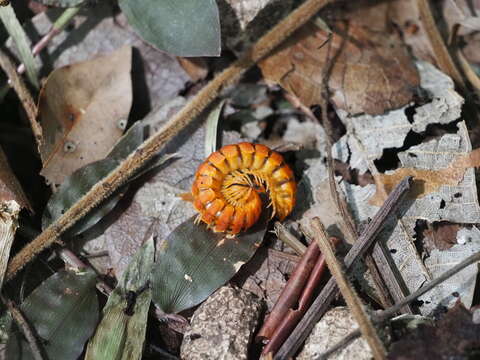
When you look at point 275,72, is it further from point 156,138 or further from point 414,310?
point 414,310

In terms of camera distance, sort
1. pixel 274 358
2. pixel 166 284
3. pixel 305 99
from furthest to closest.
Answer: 1. pixel 305 99
2. pixel 166 284
3. pixel 274 358

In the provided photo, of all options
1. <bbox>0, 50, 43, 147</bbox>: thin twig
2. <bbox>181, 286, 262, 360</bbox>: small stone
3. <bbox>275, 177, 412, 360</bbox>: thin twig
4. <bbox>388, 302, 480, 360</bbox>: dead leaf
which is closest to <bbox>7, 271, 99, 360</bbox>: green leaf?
<bbox>181, 286, 262, 360</bbox>: small stone

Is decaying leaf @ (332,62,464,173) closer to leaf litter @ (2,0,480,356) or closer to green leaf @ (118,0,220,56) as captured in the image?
leaf litter @ (2,0,480,356)

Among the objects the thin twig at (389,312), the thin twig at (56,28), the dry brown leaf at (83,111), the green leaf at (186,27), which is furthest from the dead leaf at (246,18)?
the thin twig at (389,312)

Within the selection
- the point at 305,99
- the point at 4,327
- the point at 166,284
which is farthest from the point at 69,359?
the point at 305,99

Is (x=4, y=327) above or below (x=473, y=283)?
above

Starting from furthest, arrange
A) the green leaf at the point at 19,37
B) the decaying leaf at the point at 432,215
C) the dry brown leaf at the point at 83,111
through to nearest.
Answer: the green leaf at the point at 19,37, the dry brown leaf at the point at 83,111, the decaying leaf at the point at 432,215

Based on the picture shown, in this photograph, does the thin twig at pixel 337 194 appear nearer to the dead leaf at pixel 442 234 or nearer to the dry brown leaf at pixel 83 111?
the dead leaf at pixel 442 234
